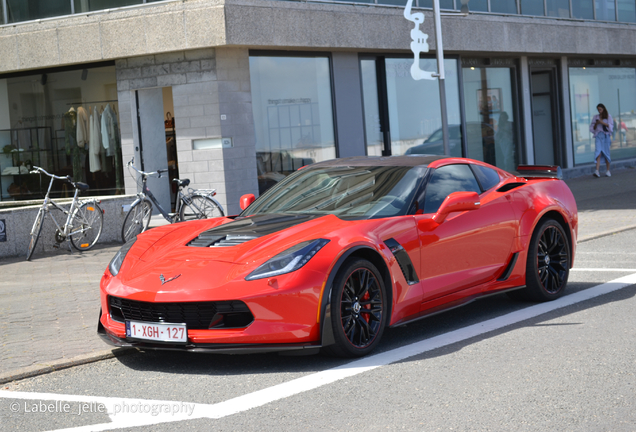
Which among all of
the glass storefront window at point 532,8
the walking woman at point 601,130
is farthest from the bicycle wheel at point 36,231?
the walking woman at point 601,130

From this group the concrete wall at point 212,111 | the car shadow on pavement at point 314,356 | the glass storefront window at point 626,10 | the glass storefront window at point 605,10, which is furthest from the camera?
the glass storefront window at point 626,10

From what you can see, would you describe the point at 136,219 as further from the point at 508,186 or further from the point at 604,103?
the point at 604,103

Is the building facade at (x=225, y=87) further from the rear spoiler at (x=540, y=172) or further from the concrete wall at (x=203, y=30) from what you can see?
the rear spoiler at (x=540, y=172)

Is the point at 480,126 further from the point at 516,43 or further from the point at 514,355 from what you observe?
the point at 514,355

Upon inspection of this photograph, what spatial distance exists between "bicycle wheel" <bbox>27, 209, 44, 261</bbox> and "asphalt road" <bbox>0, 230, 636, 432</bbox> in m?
6.63

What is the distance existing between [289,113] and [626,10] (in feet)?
48.3

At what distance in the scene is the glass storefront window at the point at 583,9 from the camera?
2394 cm

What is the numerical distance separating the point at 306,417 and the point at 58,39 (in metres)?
14.2

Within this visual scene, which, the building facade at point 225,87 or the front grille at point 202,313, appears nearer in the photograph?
the front grille at point 202,313

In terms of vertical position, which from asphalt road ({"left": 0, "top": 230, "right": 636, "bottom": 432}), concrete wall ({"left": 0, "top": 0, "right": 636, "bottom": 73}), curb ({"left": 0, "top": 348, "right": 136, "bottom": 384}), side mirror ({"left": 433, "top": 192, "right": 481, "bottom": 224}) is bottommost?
asphalt road ({"left": 0, "top": 230, "right": 636, "bottom": 432})

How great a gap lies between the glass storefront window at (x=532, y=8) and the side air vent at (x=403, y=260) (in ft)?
59.5

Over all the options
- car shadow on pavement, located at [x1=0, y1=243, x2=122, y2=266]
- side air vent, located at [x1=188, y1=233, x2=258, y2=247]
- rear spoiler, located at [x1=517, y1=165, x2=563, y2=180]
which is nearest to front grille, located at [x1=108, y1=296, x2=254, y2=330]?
side air vent, located at [x1=188, y1=233, x2=258, y2=247]

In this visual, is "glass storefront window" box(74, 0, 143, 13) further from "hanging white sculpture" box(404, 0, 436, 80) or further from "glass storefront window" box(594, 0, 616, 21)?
"glass storefront window" box(594, 0, 616, 21)

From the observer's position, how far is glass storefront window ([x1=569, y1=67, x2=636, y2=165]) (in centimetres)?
2554
